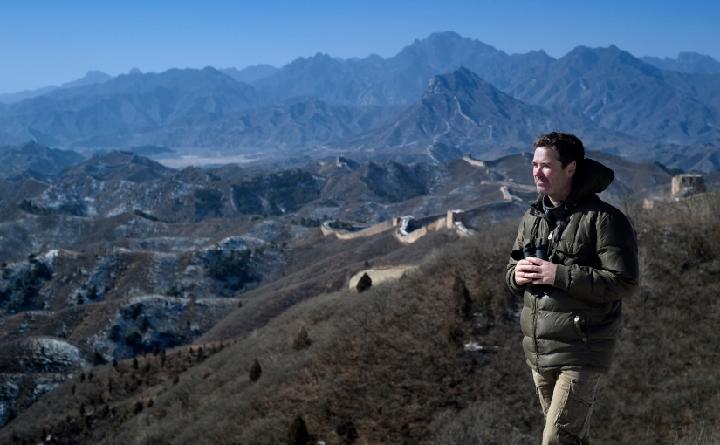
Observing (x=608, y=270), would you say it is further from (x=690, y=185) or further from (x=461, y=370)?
(x=690, y=185)

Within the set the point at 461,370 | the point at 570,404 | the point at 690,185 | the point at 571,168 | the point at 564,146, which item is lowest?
the point at 461,370

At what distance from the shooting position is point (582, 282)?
5.00 m

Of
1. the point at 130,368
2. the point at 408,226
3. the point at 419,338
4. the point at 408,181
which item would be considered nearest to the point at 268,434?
the point at 419,338

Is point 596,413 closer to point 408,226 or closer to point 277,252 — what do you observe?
point 408,226

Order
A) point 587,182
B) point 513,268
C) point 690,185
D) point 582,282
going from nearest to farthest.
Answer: point 582,282 → point 587,182 → point 513,268 → point 690,185

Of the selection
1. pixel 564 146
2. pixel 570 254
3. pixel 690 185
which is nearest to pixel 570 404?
pixel 570 254

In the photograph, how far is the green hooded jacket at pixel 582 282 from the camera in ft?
16.5

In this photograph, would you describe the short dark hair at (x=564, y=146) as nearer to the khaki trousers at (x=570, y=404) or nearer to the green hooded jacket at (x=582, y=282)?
the green hooded jacket at (x=582, y=282)

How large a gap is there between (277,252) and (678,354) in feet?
255

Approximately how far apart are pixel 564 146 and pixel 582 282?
1153 mm

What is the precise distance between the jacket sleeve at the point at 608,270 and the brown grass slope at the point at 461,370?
4.94 metres

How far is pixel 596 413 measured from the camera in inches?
476

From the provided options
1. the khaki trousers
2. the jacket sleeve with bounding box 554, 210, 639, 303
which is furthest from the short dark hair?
the khaki trousers

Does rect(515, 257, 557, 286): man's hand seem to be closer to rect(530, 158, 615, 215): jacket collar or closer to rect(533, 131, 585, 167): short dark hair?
rect(530, 158, 615, 215): jacket collar
